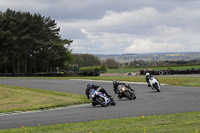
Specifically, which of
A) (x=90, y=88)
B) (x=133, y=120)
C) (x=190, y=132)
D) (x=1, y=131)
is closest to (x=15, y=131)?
(x=1, y=131)

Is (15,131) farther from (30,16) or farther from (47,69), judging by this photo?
(47,69)

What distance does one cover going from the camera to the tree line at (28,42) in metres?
81.1

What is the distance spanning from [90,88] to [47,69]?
76478mm

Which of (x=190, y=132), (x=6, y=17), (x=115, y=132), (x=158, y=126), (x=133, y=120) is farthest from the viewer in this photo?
(x=6, y=17)

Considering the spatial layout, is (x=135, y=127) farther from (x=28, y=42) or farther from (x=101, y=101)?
(x=28, y=42)

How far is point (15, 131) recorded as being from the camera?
31.6ft

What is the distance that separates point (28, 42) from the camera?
8444 cm

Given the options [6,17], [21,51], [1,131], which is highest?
[6,17]

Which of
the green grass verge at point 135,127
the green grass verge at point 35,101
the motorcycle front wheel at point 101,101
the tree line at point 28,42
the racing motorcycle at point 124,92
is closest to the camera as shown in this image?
the green grass verge at point 135,127

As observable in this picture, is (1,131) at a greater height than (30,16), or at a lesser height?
lesser

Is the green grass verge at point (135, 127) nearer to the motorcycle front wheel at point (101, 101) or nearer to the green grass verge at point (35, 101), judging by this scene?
the motorcycle front wheel at point (101, 101)

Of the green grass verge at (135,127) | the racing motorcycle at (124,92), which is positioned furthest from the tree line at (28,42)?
the green grass verge at (135,127)

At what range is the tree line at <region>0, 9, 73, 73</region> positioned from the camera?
266 ft

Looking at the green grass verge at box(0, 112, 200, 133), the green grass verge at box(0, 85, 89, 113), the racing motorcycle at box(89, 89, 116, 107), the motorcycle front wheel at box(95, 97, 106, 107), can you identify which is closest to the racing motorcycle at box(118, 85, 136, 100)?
the green grass verge at box(0, 85, 89, 113)
